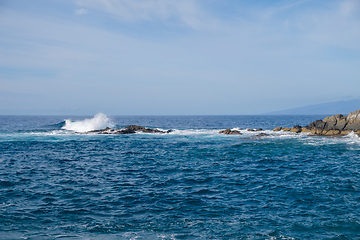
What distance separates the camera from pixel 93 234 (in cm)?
1095

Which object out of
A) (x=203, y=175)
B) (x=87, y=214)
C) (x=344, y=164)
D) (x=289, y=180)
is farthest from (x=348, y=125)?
(x=87, y=214)

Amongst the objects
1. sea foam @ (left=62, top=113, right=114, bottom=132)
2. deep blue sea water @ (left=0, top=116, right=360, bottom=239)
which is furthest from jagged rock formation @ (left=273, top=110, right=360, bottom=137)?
sea foam @ (left=62, top=113, right=114, bottom=132)

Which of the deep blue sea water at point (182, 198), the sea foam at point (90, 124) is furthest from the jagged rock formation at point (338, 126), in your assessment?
the sea foam at point (90, 124)

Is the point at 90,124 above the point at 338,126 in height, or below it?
below

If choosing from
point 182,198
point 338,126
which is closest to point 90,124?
point 338,126

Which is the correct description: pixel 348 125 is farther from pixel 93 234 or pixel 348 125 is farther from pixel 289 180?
pixel 93 234

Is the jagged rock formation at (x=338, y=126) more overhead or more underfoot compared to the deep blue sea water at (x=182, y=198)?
more overhead

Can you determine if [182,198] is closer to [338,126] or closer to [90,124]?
[338,126]

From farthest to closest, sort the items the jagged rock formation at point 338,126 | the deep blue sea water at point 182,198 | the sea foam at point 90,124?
the sea foam at point 90,124, the jagged rock formation at point 338,126, the deep blue sea water at point 182,198

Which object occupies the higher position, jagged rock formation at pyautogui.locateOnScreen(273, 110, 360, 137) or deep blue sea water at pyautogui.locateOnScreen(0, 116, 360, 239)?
jagged rock formation at pyautogui.locateOnScreen(273, 110, 360, 137)

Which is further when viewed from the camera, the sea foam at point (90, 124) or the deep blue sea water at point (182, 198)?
the sea foam at point (90, 124)

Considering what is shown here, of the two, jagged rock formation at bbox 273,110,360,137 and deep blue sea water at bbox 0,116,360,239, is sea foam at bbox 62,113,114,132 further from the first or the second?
jagged rock formation at bbox 273,110,360,137

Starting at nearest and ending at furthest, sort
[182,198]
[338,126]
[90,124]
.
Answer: [182,198]
[338,126]
[90,124]

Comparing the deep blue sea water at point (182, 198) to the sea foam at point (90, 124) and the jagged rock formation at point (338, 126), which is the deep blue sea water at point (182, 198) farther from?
the sea foam at point (90, 124)
